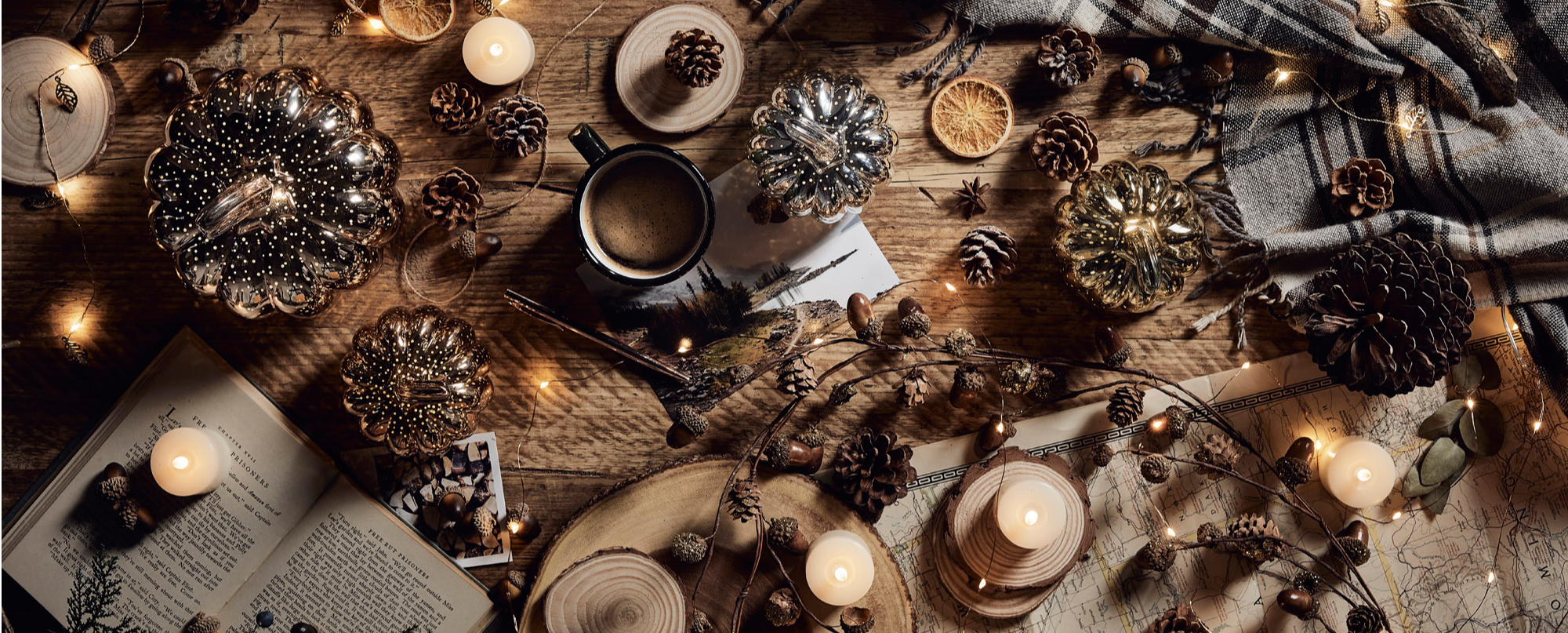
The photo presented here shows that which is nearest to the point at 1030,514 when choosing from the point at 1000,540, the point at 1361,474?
the point at 1000,540

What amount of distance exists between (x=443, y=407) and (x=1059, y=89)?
42.8 inches

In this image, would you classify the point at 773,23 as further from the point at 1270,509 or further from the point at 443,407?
the point at 1270,509

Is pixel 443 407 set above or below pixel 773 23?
below

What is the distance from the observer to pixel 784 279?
1361 millimetres

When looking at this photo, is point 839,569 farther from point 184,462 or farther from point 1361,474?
point 184,462

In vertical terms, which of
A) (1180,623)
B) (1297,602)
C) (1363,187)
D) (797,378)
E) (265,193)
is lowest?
(265,193)

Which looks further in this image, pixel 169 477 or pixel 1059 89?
pixel 1059 89

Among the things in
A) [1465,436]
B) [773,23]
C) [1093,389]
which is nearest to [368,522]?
[773,23]

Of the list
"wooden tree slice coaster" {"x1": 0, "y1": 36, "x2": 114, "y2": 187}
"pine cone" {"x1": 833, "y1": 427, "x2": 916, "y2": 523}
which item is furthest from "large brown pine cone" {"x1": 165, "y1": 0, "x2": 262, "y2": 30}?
"pine cone" {"x1": 833, "y1": 427, "x2": 916, "y2": 523}

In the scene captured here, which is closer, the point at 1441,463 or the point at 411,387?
the point at 411,387

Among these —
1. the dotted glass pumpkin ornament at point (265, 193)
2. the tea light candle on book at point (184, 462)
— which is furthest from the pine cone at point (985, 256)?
the tea light candle on book at point (184, 462)

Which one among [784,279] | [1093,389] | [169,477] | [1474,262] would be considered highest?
[1474,262]

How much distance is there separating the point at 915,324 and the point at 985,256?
153 millimetres

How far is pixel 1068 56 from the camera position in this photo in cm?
135
